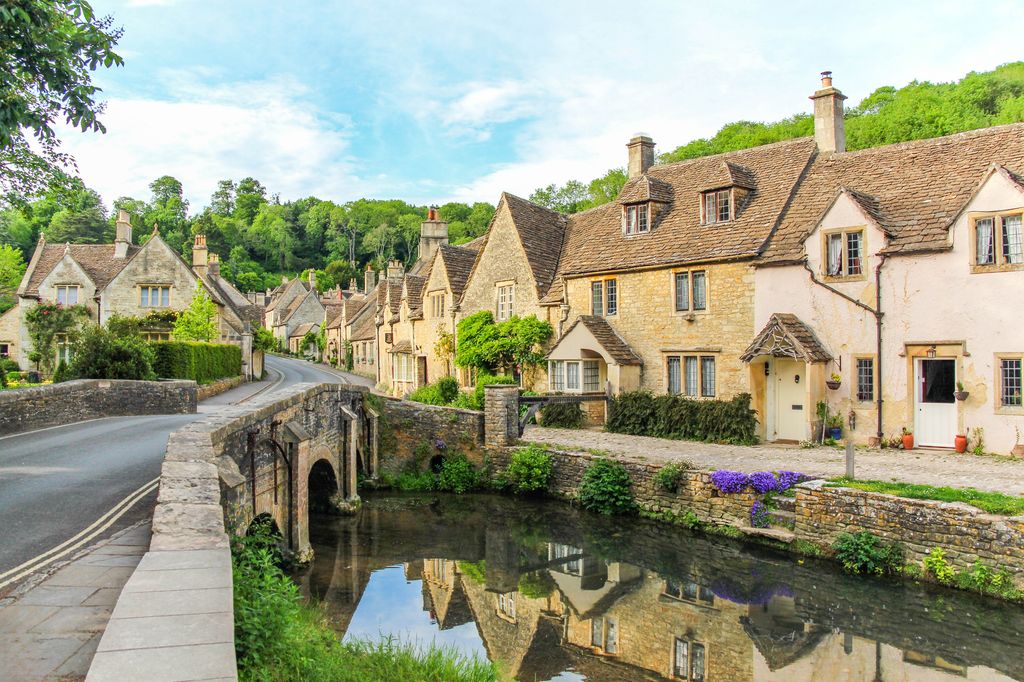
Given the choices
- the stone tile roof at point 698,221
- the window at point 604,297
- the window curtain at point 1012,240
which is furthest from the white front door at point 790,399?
the window at point 604,297

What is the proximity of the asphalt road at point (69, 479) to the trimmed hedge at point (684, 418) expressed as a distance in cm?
1403

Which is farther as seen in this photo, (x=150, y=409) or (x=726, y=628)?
(x=150, y=409)

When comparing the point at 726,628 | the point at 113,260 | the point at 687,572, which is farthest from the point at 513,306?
the point at 113,260

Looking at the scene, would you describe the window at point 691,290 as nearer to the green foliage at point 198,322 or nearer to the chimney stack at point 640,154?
the chimney stack at point 640,154

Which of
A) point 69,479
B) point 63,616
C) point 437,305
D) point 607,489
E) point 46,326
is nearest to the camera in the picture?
point 63,616

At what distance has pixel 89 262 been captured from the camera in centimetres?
4675

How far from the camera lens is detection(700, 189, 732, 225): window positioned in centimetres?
2514

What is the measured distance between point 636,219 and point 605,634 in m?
18.1

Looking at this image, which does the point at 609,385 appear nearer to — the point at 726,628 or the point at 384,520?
the point at 384,520

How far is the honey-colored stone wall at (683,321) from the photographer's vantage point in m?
23.2

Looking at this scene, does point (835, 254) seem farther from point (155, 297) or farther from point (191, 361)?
point (155, 297)

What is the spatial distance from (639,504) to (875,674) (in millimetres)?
8465

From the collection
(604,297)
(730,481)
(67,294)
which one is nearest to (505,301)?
(604,297)

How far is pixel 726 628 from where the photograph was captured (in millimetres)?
12773
